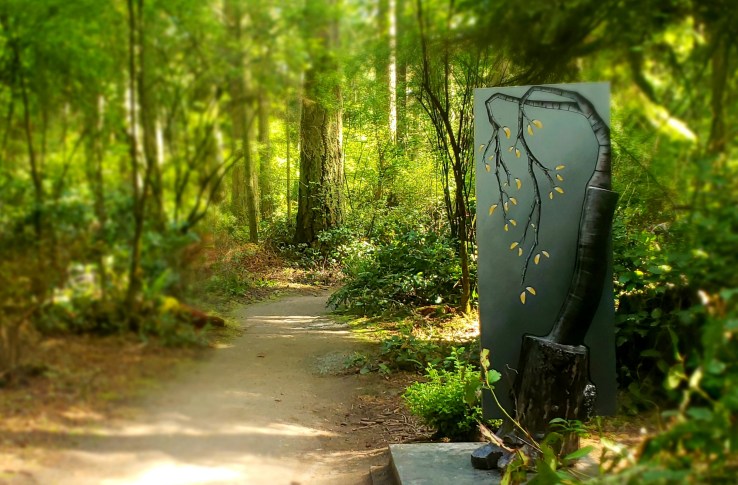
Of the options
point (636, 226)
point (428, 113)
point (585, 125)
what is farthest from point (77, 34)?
point (428, 113)

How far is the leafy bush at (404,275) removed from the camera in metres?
7.39

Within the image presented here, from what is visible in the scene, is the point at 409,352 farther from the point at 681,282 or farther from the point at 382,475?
the point at 681,282

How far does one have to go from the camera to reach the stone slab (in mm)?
3197

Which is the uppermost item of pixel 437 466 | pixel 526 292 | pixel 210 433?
pixel 526 292

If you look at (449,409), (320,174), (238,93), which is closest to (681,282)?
(238,93)

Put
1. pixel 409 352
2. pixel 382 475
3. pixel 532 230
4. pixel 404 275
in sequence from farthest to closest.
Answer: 1. pixel 404 275
2. pixel 409 352
3. pixel 382 475
4. pixel 532 230

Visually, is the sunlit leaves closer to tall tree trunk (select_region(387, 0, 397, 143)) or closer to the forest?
the forest

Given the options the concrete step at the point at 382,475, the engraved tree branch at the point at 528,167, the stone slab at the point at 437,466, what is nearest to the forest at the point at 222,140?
the engraved tree branch at the point at 528,167

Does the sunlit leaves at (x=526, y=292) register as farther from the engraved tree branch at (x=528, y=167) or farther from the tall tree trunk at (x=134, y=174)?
the tall tree trunk at (x=134, y=174)

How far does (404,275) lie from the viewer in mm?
7582

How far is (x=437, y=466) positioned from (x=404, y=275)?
4.25 meters

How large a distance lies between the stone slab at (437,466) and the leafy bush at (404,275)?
3.57 m

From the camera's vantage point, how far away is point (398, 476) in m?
3.28

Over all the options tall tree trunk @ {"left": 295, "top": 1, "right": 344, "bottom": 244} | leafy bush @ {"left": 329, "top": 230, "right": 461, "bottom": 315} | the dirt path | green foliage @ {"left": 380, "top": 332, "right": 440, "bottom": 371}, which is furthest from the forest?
leafy bush @ {"left": 329, "top": 230, "right": 461, "bottom": 315}
